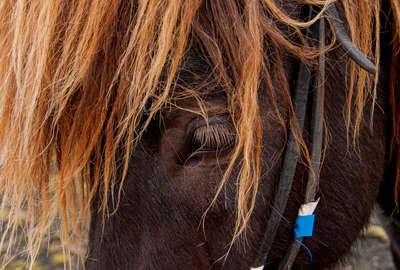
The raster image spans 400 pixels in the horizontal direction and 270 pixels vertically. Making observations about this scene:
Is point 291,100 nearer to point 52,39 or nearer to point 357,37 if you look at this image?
point 357,37

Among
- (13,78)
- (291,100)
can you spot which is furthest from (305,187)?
(13,78)

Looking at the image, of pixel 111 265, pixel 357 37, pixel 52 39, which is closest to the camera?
pixel 52 39

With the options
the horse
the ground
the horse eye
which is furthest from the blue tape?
the ground

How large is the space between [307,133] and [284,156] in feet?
0.33

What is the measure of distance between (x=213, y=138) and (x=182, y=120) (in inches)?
3.3

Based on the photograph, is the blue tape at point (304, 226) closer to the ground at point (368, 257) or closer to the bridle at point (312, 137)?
the bridle at point (312, 137)

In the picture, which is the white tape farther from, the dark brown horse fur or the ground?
the ground

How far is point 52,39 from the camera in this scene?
0.84m

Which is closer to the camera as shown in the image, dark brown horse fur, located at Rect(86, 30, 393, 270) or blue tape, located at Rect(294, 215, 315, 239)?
dark brown horse fur, located at Rect(86, 30, 393, 270)

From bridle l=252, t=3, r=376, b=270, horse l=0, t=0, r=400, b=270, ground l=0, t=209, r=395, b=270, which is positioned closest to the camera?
horse l=0, t=0, r=400, b=270

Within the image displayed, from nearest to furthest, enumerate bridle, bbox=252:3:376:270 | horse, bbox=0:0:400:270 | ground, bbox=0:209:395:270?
1. horse, bbox=0:0:400:270
2. bridle, bbox=252:3:376:270
3. ground, bbox=0:209:395:270

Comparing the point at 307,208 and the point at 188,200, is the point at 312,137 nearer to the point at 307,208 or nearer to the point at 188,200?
the point at 307,208

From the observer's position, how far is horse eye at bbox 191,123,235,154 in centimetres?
93

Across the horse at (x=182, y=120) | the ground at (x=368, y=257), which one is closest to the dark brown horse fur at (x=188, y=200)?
the horse at (x=182, y=120)
